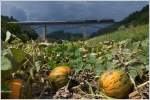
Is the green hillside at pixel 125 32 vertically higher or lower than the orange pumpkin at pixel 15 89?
higher

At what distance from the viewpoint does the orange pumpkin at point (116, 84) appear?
4.80 ft

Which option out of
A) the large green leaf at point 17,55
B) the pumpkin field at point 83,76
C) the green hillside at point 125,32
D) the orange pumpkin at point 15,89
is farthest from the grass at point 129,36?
the orange pumpkin at point 15,89

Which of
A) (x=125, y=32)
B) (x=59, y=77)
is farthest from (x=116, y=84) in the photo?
(x=125, y=32)

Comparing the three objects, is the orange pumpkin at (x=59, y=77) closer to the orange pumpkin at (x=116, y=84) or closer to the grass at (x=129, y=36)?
the orange pumpkin at (x=116, y=84)

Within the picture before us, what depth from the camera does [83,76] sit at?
1732 millimetres

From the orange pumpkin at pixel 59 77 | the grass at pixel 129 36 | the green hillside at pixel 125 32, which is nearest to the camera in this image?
the orange pumpkin at pixel 59 77

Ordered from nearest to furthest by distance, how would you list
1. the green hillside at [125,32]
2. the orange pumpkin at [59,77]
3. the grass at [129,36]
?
1. the orange pumpkin at [59,77]
2. the grass at [129,36]
3. the green hillside at [125,32]

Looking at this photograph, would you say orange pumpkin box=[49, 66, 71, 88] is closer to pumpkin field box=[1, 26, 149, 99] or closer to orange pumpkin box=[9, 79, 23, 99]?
pumpkin field box=[1, 26, 149, 99]

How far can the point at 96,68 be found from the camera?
1669mm

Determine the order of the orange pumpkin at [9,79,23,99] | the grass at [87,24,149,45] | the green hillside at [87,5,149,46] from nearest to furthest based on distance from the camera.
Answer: the orange pumpkin at [9,79,23,99], the grass at [87,24,149,45], the green hillside at [87,5,149,46]

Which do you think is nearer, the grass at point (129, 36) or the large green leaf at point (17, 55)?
the large green leaf at point (17, 55)

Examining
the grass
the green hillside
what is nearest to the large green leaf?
the green hillside

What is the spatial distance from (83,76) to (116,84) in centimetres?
28

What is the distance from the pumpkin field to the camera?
145 centimetres
